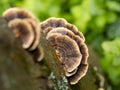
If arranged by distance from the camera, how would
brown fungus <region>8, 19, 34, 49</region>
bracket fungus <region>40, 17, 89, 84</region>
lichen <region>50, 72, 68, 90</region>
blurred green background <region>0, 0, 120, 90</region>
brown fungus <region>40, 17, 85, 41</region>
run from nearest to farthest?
brown fungus <region>8, 19, 34, 49</region>, lichen <region>50, 72, 68, 90</region>, bracket fungus <region>40, 17, 89, 84</region>, brown fungus <region>40, 17, 85, 41</region>, blurred green background <region>0, 0, 120, 90</region>

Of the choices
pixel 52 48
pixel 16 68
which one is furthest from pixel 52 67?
pixel 16 68

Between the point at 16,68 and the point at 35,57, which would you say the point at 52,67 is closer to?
the point at 35,57

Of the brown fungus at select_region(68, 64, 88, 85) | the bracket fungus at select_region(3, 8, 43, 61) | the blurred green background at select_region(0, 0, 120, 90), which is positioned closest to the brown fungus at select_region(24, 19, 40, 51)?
the bracket fungus at select_region(3, 8, 43, 61)

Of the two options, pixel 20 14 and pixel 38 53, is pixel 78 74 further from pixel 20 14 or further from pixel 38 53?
pixel 20 14

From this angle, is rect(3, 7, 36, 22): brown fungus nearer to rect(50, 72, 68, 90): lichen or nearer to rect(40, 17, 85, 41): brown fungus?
rect(50, 72, 68, 90): lichen

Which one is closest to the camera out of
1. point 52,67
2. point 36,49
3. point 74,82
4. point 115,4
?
point 36,49

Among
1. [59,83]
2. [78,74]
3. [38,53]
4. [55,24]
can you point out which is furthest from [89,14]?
[38,53]
